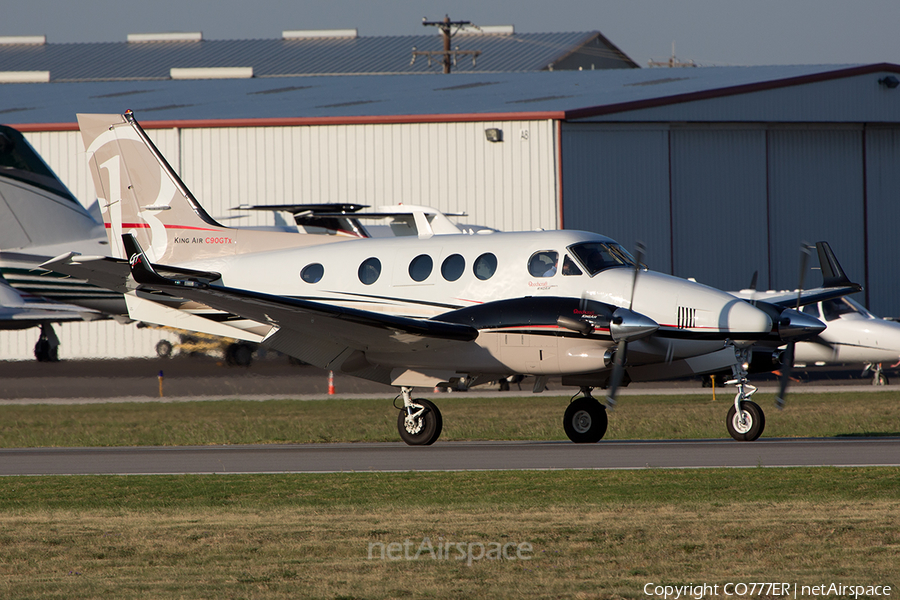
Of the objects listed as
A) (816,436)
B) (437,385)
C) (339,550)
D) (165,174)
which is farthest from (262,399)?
(339,550)

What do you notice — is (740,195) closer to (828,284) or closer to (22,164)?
(828,284)

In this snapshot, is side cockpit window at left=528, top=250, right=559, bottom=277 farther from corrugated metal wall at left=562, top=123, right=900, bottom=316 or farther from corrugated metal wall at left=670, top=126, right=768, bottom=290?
corrugated metal wall at left=670, top=126, right=768, bottom=290

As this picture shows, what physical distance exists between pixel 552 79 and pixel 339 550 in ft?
131

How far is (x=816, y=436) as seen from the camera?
20219mm

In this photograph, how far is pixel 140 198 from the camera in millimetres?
21578

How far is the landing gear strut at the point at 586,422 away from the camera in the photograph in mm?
18531

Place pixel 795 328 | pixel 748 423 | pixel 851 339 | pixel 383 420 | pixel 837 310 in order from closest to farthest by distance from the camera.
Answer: pixel 795 328
pixel 748 423
pixel 383 420
pixel 851 339
pixel 837 310

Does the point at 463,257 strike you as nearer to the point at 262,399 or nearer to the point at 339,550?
the point at 339,550

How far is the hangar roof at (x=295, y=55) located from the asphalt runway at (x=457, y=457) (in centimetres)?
6199

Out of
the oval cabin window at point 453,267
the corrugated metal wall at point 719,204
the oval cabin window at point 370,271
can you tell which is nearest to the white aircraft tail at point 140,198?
the oval cabin window at point 370,271

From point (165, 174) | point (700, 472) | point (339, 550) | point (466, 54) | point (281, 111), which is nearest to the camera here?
point (339, 550)

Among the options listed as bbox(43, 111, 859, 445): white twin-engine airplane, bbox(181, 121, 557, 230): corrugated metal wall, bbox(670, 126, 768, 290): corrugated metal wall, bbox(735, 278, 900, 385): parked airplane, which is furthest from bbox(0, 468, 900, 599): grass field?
bbox(670, 126, 768, 290): corrugated metal wall

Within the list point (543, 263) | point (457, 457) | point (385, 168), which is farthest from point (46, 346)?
point (543, 263)

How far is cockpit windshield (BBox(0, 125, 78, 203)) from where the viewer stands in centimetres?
3300
